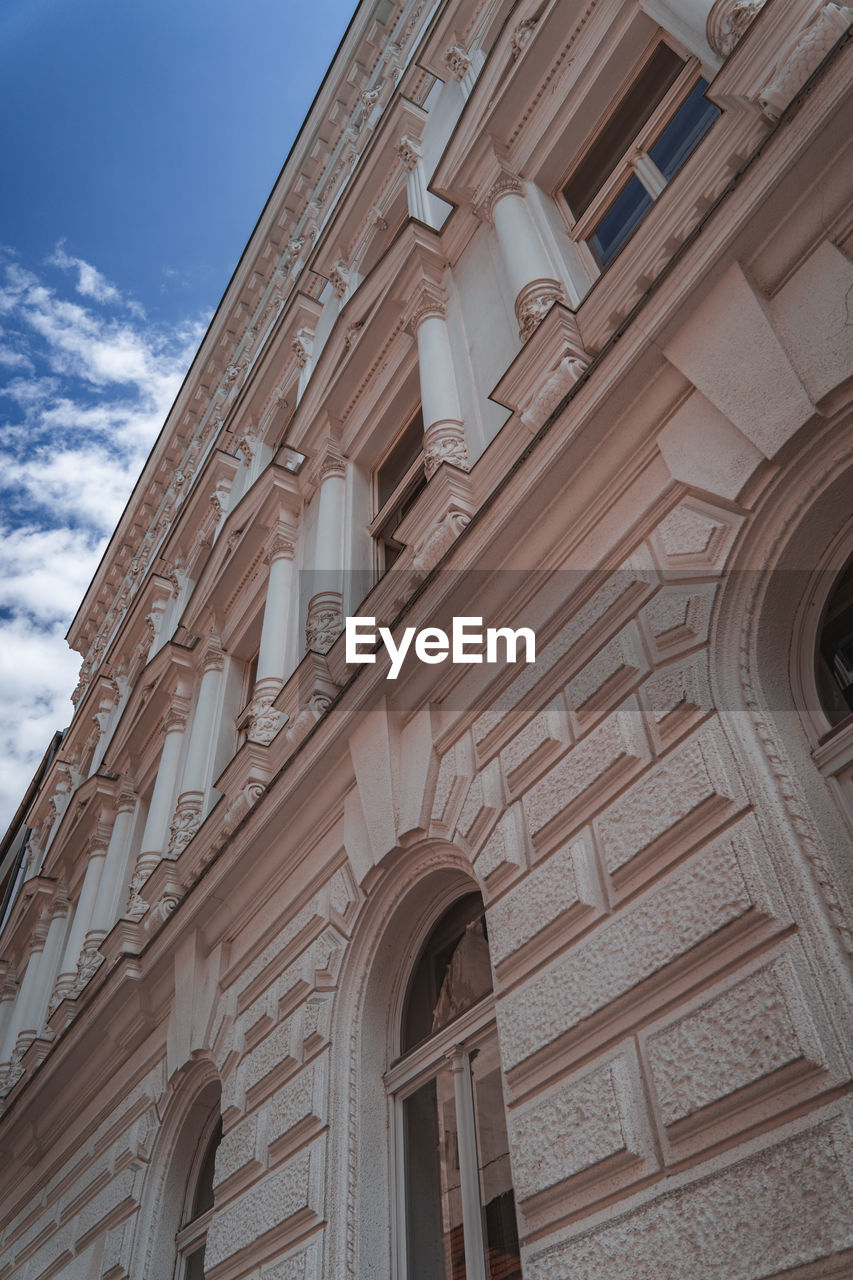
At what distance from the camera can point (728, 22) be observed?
5809 millimetres

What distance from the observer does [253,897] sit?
7270 millimetres

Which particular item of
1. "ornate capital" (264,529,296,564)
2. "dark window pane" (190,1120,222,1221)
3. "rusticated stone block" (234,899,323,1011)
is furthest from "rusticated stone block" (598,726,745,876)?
"ornate capital" (264,529,296,564)

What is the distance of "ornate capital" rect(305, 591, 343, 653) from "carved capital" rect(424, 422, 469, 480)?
5.59ft

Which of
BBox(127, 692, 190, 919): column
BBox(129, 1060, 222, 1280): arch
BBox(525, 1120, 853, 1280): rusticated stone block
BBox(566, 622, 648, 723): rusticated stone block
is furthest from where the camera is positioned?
BBox(127, 692, 190, 919): column

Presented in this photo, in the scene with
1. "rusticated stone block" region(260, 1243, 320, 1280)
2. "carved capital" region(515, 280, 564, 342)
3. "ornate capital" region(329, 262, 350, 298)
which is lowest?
"rusticated stone block" region(260, 1243, 320, 1280)

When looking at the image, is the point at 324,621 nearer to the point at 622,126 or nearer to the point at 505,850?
the point at 505,850

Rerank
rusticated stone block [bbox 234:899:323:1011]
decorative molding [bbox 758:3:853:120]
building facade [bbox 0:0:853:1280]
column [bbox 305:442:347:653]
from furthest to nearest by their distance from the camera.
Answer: column [bbox 305:442:347:653]
rusticated stone block [bbox 234:899:323:1011]
decorative molding [bbox 758:3:853:120]
building facade [bbox 0:0:853:1280]

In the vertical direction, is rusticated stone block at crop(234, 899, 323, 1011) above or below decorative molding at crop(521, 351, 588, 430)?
below

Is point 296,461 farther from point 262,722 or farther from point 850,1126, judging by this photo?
point 850,1126

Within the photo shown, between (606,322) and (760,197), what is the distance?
1442mm

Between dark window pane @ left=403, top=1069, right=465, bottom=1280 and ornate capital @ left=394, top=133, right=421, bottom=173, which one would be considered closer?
dark window pane @ left=403, top=1069, right=465, bottom=1280

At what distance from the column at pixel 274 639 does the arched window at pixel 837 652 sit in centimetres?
505

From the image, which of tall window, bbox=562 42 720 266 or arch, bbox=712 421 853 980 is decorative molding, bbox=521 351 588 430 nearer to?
tall window, bbox=562 42 720 266

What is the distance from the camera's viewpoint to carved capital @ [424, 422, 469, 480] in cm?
712
